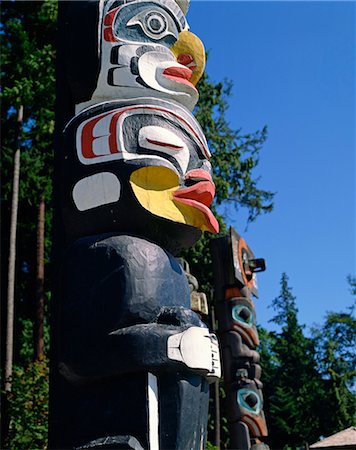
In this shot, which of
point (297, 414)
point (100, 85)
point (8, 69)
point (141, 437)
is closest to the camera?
point (141, 437)

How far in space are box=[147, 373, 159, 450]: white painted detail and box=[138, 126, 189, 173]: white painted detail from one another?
162 cm

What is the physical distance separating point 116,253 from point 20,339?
1211 centimetres

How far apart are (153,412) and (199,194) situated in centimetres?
164

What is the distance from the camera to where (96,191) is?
4.39 m

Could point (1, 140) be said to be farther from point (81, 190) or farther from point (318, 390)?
point (318, 390)

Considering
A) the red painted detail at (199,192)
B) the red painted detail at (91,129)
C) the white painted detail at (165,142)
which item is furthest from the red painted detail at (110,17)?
the red painted detail at (199,192)

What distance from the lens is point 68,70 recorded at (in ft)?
16.7

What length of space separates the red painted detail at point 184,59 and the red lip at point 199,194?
1.24 m

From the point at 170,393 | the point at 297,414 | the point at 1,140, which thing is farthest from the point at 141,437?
the point at 297,414

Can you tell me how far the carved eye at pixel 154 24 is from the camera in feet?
16.8

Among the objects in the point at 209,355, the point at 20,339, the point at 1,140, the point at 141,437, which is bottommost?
the point at 141,437

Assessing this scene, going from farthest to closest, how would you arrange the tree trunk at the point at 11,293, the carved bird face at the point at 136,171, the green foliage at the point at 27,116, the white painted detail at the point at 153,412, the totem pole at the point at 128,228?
the green foliage at the point at 27,116
the tree trunk at the point at 11,293
the carved bird face at the point at 136,171
the totem pole at the point at 128,228
the white painted detail at the point at 153,412

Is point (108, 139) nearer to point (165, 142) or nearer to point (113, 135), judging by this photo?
point (113, 135)

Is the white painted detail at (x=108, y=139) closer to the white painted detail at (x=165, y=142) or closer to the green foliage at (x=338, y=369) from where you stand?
the white painted detail at (x=165, y=142)
